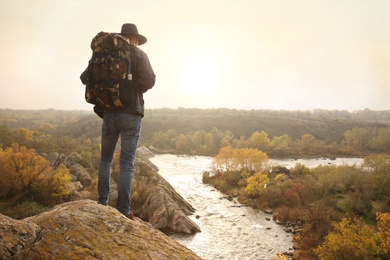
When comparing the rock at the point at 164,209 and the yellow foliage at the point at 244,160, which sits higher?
the yellow foliage at the point at 244,160

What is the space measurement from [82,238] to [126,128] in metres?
1.90

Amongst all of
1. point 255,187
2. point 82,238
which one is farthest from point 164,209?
point 82,238

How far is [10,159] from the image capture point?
33.1 metres

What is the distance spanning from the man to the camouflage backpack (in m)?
0.15

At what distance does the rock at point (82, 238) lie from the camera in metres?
2.50

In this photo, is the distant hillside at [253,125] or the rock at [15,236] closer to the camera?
the rock at [15,236]

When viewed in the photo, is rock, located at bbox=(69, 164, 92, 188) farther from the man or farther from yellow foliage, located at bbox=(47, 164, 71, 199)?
the man

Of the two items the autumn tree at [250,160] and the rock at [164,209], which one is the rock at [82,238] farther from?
the autumn tree at [250,160]

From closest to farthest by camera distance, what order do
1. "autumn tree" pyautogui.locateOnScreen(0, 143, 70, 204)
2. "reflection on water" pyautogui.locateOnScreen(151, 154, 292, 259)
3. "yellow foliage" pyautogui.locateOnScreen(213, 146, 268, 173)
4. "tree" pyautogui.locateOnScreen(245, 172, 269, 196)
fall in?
"reflection on water" pyautogui.locateOnScreen(151, 154, 292, 259) → "autumn tree" pyautogui.locateOnScreen(0, 143, 70, 204) → "tree" pyautogui.locateOnScreen(245, 172, 269, 196) → "yellow foliage" pyautogui.locateOnScreen(213, 146, 268, 173)

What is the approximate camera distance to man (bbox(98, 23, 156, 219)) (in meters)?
4.16

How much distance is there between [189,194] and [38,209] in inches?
831

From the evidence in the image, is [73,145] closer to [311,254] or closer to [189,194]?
[189,194]

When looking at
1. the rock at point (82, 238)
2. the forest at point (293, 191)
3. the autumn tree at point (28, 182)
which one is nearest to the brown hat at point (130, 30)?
the rock at point (82, 238)

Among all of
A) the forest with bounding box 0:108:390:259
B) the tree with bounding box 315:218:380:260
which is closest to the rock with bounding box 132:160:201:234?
the forest with bounding box 0:108:390:259
